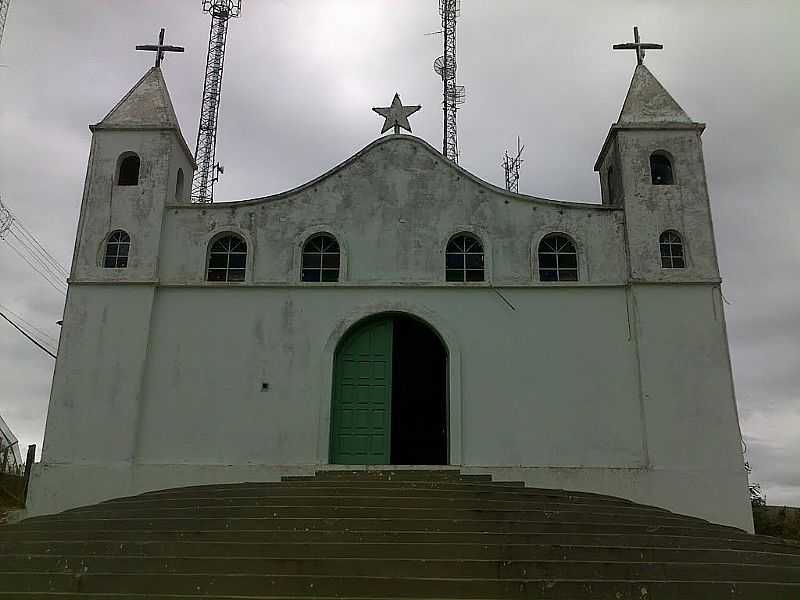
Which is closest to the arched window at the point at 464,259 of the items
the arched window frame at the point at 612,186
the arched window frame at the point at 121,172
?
the arched window frame at the point at 612,186

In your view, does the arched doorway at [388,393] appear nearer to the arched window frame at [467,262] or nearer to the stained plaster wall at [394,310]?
the stained plaster wall at [394,310]

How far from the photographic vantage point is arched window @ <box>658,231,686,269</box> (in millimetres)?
15391

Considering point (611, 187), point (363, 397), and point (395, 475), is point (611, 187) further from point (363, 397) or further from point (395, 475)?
point (395, 475)

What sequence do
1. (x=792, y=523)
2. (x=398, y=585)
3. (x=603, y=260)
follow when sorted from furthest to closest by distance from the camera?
(x=792, y=523) < (x=603, y=260) < (x=398, y=585)

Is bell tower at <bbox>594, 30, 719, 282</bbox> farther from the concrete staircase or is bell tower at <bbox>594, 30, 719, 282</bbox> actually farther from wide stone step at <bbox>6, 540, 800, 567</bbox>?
wide stone step at <bbox>6, 540, 800, 567</bbox>

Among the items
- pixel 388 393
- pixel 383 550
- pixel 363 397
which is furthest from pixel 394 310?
pixel 383 550

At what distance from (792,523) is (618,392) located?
17.9ft

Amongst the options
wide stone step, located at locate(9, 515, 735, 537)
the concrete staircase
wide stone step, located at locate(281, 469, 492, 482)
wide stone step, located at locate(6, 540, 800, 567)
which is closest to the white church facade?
wide stone step, located at locate(281, 469, 492, 482)

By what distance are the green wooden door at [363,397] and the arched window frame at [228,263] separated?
8.05ft

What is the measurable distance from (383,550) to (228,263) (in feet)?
26.3

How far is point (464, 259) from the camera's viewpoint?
51.6 ft

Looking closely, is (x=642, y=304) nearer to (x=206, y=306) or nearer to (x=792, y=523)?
(x=792, y=523)

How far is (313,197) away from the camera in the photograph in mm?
16078

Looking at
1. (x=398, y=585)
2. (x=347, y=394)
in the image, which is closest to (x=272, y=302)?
(x=347, y=394)
